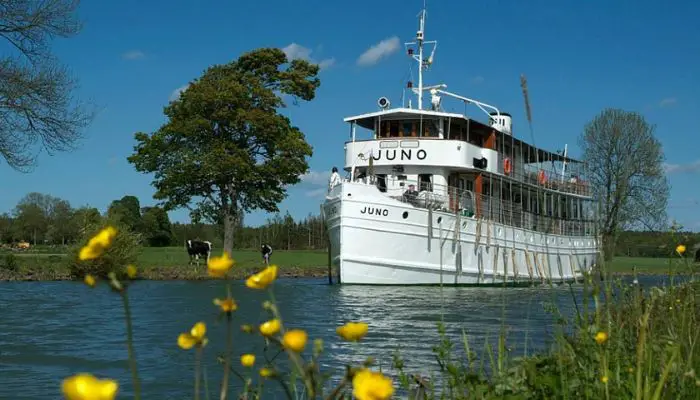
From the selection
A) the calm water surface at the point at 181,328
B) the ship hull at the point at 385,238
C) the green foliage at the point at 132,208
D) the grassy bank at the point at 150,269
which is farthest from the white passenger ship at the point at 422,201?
the green foliage at the point at 132,208

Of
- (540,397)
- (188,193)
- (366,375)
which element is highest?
(188,193)

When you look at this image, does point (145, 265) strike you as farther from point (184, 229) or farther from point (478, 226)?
point (184, 229)

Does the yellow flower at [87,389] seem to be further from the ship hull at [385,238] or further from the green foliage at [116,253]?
the green foliage at [116,253]

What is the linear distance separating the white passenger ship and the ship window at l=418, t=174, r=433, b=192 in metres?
0.04

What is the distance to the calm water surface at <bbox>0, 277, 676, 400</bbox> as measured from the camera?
6.90m

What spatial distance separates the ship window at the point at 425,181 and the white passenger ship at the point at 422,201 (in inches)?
1.7

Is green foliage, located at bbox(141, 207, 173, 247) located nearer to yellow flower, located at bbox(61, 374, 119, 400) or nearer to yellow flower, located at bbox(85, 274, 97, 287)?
yellow flower, located at bbox(85, 274, 97, 287)

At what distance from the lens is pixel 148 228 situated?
2403 inches

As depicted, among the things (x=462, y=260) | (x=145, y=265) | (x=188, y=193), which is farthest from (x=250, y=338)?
(x=188, y=193)

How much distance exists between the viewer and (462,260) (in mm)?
23109

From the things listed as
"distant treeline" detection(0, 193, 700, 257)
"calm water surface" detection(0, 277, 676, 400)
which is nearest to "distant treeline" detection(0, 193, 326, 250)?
"distant treeline" detection(0, 193, 700, 257)

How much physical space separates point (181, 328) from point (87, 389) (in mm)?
10361

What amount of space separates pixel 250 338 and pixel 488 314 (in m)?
4.66

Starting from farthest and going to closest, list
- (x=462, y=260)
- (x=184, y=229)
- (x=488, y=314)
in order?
(x=184, y=229), (x=462, y=260), (x=488, y=314)
